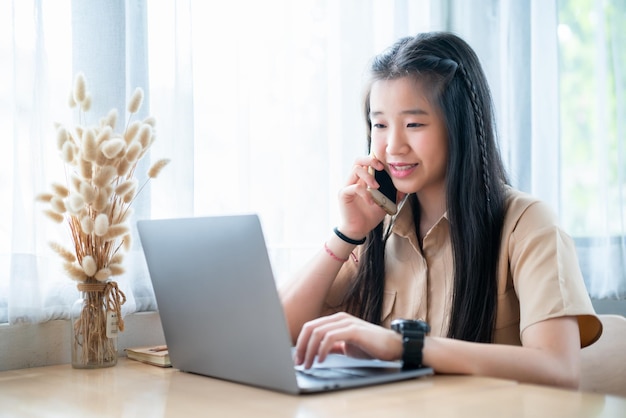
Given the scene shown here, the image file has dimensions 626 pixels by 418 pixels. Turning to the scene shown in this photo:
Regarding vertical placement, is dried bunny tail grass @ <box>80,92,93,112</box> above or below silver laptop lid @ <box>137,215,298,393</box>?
above

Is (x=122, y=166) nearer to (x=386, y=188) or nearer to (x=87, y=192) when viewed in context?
(x=87, y=192)

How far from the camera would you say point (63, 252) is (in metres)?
1.46

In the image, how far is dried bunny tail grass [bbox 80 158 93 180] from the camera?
143 cm

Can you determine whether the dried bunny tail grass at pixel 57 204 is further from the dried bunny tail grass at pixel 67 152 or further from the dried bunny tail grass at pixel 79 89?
the dried bunny tail grass at pixel 79 89

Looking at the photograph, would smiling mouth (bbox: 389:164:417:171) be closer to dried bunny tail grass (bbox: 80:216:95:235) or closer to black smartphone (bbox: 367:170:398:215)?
black smartphone (bbox: 367:170:398:215)

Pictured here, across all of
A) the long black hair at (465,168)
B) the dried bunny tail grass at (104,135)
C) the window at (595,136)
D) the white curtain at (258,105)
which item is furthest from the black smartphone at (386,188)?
the window at (595,136)

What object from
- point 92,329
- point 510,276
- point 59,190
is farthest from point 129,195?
point 510,276

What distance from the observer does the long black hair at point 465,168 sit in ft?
5.10

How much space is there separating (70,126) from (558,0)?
162 cm

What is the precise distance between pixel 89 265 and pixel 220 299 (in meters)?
0.35

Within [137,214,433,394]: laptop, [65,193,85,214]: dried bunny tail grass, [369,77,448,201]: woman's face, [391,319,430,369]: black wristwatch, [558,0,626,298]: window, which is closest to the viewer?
[137,214,433,394]: laptop

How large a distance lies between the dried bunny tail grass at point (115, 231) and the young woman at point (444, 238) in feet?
1.26

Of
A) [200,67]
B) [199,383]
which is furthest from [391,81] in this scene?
[199,383]

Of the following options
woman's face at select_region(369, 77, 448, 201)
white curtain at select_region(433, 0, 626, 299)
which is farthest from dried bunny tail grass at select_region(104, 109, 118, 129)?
white curtain at select_region(433, 0, 626, 299)
